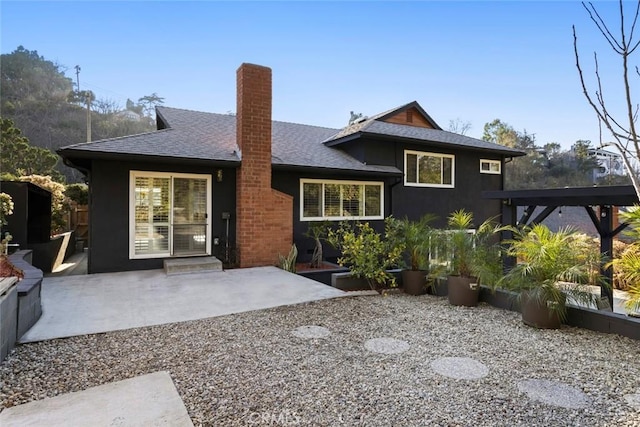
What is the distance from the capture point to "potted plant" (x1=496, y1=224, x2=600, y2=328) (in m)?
4.52

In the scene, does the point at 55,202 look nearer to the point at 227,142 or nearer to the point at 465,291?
Result: the point at 227,142

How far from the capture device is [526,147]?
31.9m

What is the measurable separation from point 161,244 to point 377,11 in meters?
7.49

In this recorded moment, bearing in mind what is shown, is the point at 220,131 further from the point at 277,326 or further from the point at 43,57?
the point at 43,57

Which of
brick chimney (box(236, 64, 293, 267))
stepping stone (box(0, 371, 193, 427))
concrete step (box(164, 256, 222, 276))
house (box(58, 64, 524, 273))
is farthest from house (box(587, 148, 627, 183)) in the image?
concrete step (box(164, 256, 222, 276))

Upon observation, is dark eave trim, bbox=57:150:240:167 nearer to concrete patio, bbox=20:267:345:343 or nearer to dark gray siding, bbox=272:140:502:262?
dark gray siding, bbox=272:140:502:262

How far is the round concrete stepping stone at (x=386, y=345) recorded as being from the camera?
378 cm

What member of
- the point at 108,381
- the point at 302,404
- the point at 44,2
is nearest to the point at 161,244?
the point at 108,381

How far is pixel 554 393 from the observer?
2.86m

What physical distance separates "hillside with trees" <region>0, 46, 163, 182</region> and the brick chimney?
21635 mm

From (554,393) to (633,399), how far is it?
58cm

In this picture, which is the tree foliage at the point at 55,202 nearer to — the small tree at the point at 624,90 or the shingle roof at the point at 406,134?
the shingle roof at the point at 406,134

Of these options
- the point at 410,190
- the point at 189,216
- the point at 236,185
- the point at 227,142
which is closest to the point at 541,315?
the point at 236,185

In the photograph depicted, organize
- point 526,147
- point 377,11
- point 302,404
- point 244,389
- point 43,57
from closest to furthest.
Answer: point 302,404
point 244,389
point 377,11
point 526,147
point 43,57
